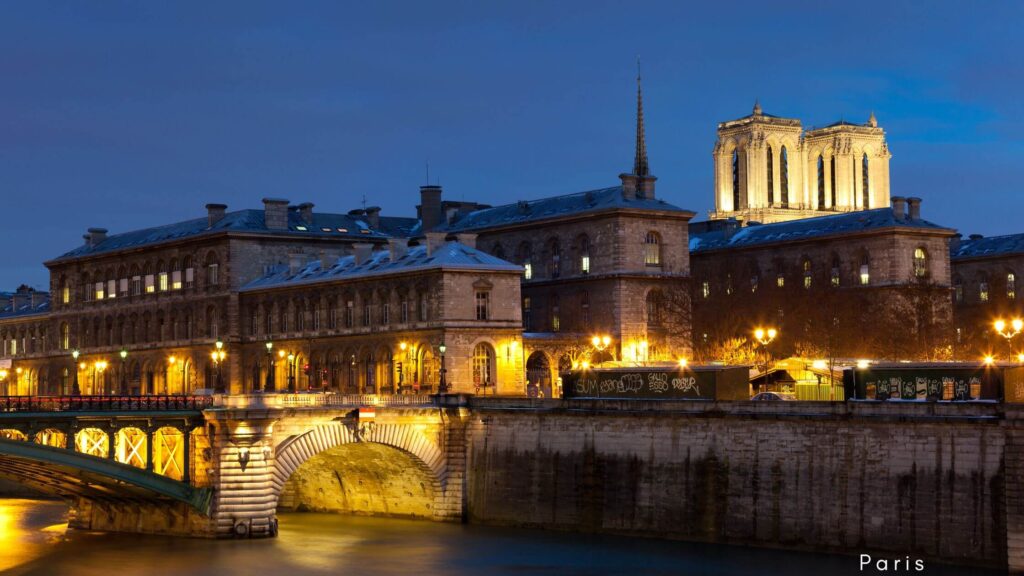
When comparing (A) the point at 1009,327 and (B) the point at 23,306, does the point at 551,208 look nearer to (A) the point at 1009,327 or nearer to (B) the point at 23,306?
(A) the point at 1009,327

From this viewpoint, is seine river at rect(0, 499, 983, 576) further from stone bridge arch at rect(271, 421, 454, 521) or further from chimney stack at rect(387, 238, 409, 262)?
chimney stack at rect(387, 238, 409, 262)

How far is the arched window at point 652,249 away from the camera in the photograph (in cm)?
12494

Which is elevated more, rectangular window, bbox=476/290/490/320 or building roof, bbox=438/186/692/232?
building roof, bbox=438/186/692/232

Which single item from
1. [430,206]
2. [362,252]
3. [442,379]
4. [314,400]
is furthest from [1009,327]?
[314,400]

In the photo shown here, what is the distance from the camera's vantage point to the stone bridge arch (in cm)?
8331

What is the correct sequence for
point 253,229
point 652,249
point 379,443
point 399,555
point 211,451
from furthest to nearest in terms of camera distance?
point 253,229
point 652,249
point 379,443
point 211,451
point 399,555

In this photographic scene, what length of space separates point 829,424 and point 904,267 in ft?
207

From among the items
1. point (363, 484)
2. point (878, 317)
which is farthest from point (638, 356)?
point (363, 484)

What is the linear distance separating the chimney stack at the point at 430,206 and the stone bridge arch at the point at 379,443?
58795mm

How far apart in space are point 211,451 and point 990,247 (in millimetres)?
92477

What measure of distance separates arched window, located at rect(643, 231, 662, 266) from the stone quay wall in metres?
36.7

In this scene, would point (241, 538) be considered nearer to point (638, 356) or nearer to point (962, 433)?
point (962, 433)

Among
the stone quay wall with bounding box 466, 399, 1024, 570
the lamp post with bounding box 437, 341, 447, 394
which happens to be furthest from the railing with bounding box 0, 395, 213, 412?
the lamp post with bounding box 437, 341, 447, 394

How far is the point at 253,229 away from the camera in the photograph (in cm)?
13525
